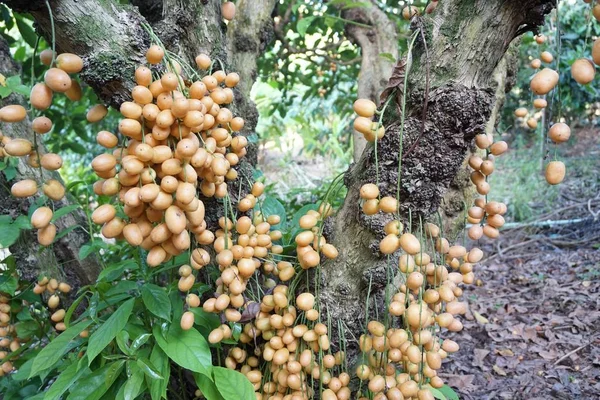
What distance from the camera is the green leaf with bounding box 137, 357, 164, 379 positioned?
903mm

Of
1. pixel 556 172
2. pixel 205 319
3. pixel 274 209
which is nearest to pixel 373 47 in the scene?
pixel 274 209

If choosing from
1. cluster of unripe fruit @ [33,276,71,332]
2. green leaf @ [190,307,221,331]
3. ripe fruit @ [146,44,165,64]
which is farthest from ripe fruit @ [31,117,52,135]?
cluster of unripe fruit @ [33,276,71,332]

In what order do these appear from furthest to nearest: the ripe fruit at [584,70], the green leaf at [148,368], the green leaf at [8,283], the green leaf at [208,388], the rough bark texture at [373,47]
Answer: the rough bark texture at [373,47] < the green leaf at [8,283] < the green leaf at [208,388] < the green leaf at [148,368] < the ripe fruit at [584,70]

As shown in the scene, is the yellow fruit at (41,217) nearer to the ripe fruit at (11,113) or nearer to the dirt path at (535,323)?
the ripe fruit at (11,113)

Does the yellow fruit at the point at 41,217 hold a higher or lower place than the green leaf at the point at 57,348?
higher

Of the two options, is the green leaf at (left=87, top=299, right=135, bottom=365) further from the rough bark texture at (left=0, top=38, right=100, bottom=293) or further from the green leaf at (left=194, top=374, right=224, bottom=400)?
the rough bark texture at (left=0, top=38, right=100, bottom=293)

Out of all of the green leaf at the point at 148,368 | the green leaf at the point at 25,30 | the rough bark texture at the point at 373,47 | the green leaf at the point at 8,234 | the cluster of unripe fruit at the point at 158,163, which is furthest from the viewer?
the rough bark texture at the point at 373,47

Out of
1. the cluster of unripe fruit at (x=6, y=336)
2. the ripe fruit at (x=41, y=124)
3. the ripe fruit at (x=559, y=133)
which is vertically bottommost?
the cluster of unripe fruit at (x=6, y=336)

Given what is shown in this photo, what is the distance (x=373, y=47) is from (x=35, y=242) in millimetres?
1730

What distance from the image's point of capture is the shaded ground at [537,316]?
1.85 meters

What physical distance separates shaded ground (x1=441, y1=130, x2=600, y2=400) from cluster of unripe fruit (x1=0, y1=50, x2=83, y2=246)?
1.66 metres

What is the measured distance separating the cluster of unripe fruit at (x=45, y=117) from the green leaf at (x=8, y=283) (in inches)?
22.9

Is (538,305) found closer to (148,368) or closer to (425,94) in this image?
(425,94)

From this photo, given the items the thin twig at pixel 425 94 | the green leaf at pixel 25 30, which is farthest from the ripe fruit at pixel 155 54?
the green leaf at pixel 25 30
